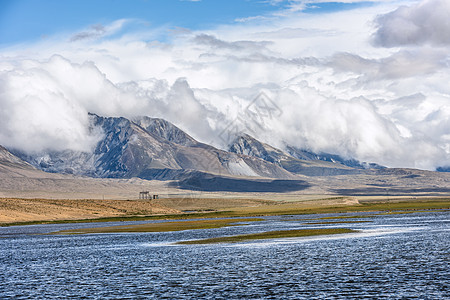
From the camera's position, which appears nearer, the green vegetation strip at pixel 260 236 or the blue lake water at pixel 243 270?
the blue lake water at pixel 243 270

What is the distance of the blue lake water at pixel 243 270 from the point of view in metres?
40.1

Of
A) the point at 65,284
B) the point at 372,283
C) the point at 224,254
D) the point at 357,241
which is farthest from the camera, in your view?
the point at 357,241

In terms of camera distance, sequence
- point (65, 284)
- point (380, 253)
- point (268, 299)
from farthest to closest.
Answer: point (380, 253) < point (65, 284) < point (268, 299)

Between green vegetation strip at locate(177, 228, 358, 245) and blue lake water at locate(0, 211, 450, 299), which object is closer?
blue lake water at locate(0, 211, 450, 299)

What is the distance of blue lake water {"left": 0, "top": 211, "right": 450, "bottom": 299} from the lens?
40.1 meters

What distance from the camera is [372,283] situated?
4131 cm

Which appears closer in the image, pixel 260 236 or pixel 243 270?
pixel 243 270

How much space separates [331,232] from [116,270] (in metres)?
45.9

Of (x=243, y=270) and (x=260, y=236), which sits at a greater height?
(x=243, y=270)

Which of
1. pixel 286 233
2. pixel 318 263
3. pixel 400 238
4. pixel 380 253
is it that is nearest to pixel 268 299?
→ pixel 318 263

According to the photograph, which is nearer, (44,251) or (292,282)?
(292,282)

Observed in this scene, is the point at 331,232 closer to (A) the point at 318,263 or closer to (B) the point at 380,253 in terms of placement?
(B) the point at 380,253

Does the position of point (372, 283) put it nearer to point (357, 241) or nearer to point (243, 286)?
point (243, 286)

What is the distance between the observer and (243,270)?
167 ft
